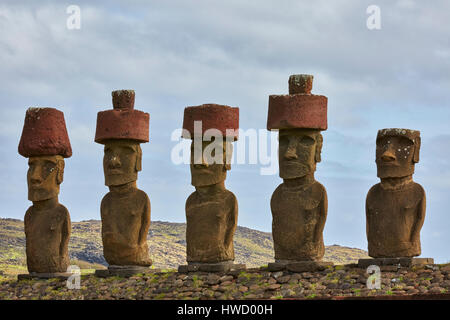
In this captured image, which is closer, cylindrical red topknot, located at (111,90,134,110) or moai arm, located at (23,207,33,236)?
cylindrical red topknot, located at (111,90,134,110)

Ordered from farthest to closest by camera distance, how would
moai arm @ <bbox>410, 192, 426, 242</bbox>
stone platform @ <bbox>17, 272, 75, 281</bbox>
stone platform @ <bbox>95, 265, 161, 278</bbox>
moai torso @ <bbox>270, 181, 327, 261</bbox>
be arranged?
1. stone platform @ <bbox>17, 272, 75, 281</bbox>
2. stone platform @ <bbox>95, 265, 161, 278</bbox>
3. moai torso @ <bbox>270, 181, 327, 261</bbox>
4. moai arm @ <bbox>410, 192, 426, 242</bbox>

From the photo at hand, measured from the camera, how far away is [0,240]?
34906mm

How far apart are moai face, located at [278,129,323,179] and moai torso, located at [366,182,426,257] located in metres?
1.54

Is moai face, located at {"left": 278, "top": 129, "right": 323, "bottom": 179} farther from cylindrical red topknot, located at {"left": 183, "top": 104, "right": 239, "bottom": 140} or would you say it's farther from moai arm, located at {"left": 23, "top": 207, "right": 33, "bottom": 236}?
moai arm, located at {"left": 23, "top": 207, "right": 33, "bottom": 236}

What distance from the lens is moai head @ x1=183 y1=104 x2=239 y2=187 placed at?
708 inches

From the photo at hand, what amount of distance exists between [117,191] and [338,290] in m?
6.08

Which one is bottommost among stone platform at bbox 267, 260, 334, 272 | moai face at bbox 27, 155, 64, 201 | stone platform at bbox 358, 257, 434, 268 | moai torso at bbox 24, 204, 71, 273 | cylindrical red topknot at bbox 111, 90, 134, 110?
stone platform at bbox 267, 260, 334, 272

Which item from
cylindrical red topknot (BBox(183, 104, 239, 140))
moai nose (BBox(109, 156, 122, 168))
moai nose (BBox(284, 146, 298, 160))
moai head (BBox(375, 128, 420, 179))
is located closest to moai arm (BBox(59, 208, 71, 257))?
moai nose (BBox(109, 156, 122, 168))

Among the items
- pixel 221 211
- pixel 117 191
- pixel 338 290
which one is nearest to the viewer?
pixel 338 290

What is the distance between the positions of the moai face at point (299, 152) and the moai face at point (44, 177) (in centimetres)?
562

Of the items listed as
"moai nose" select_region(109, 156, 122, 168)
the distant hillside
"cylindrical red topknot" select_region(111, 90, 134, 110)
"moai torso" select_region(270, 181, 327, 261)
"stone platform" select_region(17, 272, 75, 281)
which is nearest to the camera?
"moai torso" select_region(270, 181, 327, 261)
